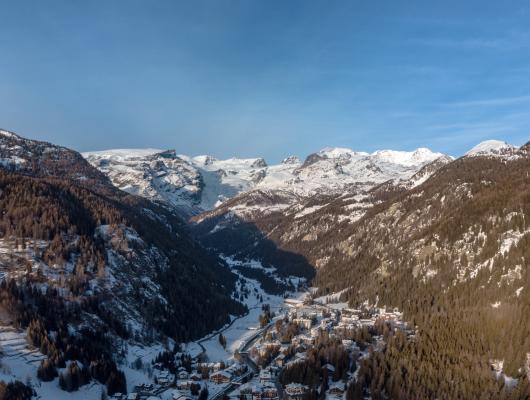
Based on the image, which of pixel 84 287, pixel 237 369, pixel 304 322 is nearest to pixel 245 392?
pixel 237 369

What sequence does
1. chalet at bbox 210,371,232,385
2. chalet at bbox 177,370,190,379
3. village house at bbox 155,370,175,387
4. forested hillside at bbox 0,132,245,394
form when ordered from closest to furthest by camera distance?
forested hillside at bbox 0,132,245,394 → village house at bbox 155,370,175,387 → chalet at bbox 210,371,232,385 → chalet at bbox 177,370,190,379

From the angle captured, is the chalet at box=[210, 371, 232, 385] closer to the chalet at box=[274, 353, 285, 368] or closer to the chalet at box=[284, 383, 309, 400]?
the chalet at box=[274, 353, 285, 368]

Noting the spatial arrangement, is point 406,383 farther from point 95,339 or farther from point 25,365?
point 25,365

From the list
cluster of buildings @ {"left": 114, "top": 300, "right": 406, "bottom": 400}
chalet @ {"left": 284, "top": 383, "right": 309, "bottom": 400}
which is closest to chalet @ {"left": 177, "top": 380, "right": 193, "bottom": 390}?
cluster of buildings @ {"left": 114, "top": 300, "right": 406, "bottom": 400}

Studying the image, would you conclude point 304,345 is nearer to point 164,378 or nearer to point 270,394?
point 270,394

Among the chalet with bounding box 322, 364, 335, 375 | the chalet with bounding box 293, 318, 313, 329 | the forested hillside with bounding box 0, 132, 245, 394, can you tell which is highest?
the forested hillside with bounding box 0, 132, 245, 394
